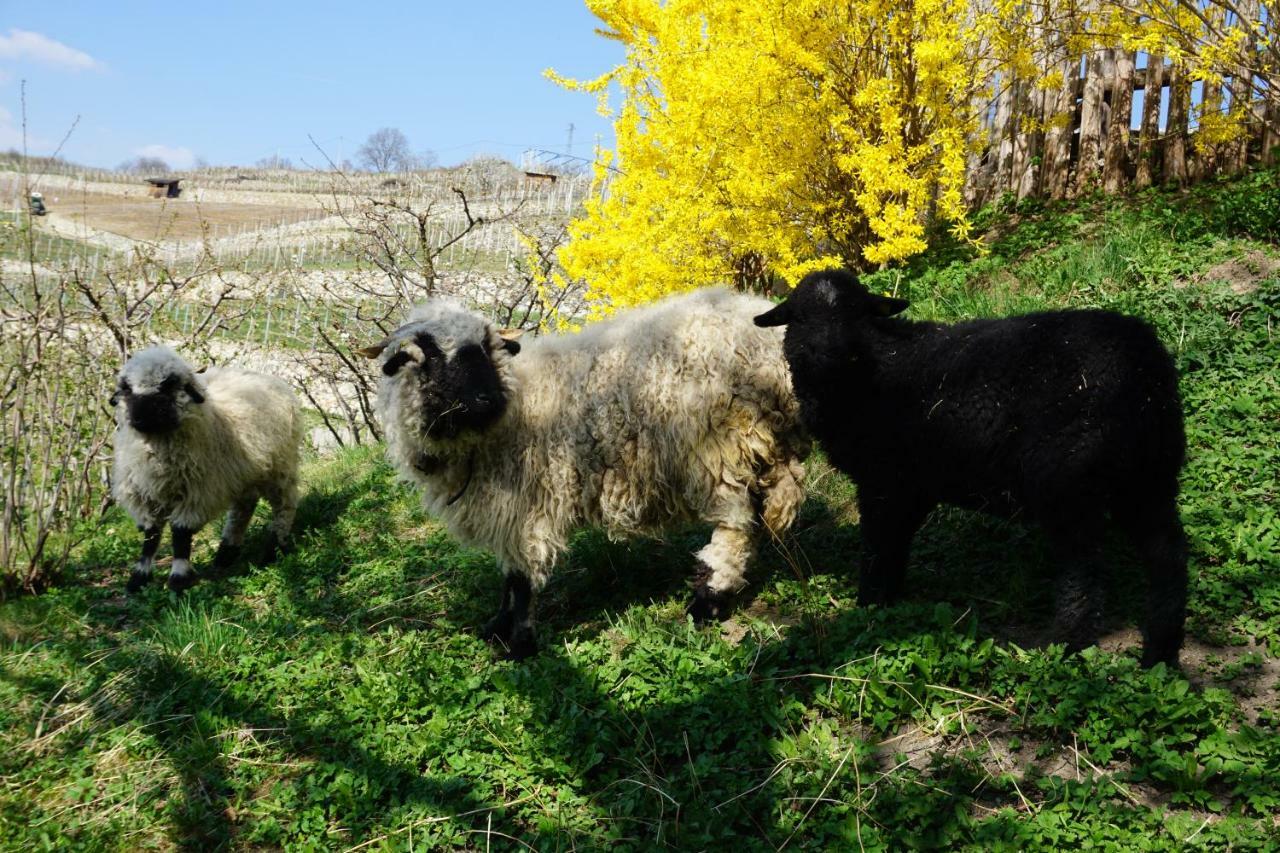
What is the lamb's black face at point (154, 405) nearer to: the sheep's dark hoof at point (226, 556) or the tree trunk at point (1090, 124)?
the sheep's dark hoof at point (226, 556)

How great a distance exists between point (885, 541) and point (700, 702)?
1.20 m

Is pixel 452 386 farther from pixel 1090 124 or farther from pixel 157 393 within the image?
pixel 1090 124

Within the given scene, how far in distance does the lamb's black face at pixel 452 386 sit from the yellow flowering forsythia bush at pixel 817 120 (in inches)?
140

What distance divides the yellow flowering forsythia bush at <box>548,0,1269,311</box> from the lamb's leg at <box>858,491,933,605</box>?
366cm

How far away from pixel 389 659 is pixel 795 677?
229 centimetres

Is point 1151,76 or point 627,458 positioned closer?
point 627,458

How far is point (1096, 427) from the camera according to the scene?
3377 millimetres

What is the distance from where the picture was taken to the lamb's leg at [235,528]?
7078 mm

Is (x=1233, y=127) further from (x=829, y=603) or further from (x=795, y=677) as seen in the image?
(x=795, y=677)

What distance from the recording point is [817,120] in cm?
778

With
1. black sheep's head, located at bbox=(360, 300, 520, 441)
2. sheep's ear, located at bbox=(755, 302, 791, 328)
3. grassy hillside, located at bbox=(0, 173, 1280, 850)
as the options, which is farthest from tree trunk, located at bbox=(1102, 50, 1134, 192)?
black sheep's head, located at bbox=(360, 300, 520, 441)

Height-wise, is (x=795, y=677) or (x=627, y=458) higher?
(x=627, y=458)

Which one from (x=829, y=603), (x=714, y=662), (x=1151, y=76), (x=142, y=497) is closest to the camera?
(x=714, y=662)

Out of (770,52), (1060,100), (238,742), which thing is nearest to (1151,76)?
(1060,100)
